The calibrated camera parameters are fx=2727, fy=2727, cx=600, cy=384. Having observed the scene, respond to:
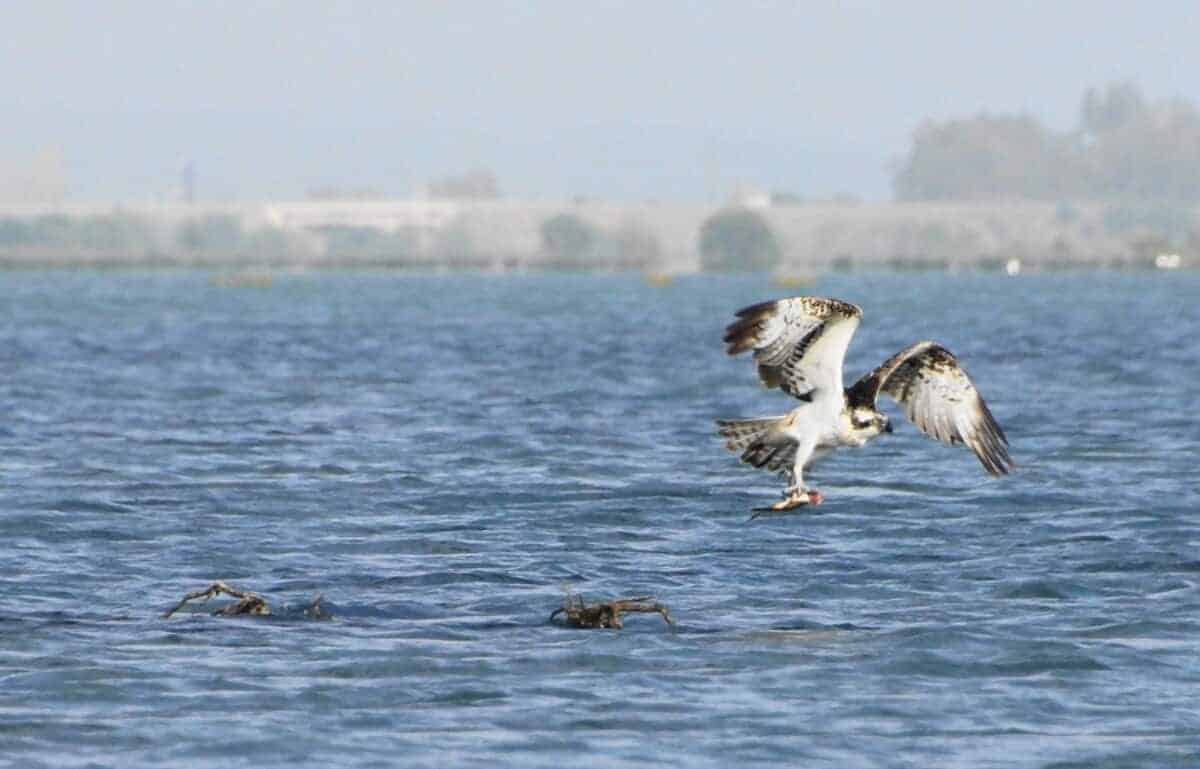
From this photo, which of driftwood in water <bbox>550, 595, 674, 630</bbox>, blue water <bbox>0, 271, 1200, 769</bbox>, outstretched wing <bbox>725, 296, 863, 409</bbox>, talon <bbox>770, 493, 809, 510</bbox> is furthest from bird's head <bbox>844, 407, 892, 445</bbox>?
driftwood in water <bbox>550, 595, 674, 630</bbox>

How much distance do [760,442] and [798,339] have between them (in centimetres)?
110

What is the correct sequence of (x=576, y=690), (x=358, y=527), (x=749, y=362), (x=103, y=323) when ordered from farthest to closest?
(x=103, y=323) → (x=749, y=362) → (x=358, y=527) → (x=576, y=690)

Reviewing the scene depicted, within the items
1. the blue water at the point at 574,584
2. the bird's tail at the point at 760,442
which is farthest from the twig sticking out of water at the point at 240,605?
the bird's tail at the point at 760,442

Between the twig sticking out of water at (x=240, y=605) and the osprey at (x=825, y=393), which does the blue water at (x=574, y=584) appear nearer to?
the twig sticking out of water at (x=240, y=605)

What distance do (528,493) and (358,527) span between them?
4109 millimetres

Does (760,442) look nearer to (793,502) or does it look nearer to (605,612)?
(793,502)

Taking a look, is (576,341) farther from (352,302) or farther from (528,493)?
(352,302)

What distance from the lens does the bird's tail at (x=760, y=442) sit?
19.8 meters

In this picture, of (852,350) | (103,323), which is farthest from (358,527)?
(103,323)

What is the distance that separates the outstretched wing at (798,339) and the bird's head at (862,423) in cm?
14

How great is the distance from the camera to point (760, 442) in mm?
20000

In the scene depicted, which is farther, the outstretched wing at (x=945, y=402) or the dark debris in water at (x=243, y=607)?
the outstretched wing at (x=945, y=402)

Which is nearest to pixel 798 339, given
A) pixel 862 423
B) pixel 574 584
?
pixel 862 423

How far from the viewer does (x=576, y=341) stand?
3120 inches
